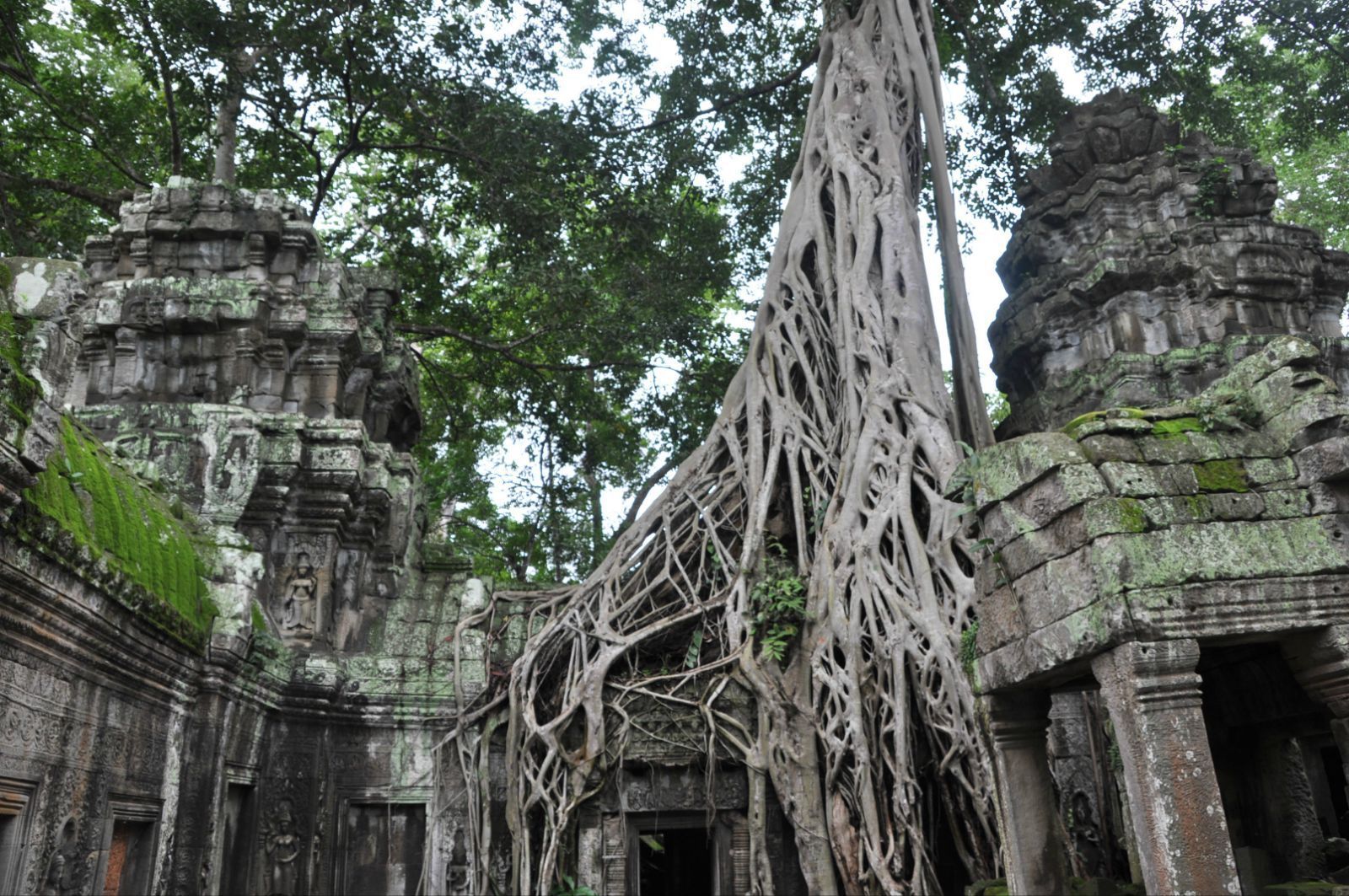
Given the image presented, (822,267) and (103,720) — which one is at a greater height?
(822,267)

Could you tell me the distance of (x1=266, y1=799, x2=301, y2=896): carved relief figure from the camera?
598 centimetres

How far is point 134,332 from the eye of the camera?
7.27 meters

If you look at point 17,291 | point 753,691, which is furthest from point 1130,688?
point 17,291

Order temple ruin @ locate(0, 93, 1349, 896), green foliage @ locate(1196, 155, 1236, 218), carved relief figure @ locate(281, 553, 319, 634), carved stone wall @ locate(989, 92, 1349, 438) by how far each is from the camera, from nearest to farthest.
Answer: temple ruin @ locate(0, 93, 1349, 896)
carved relief figure @ locate(281, 553, 319, 634)
carved stone wall @ locate(989, 92, 1349, 438)
green foliage @ locate(1196, 155, 1236, 218)

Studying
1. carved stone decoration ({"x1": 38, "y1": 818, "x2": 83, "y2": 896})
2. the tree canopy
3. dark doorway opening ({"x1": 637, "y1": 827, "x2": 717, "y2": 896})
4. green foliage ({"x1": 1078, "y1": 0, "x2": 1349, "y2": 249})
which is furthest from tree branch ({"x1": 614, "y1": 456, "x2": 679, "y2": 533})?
carved stone decoration ({"x1": 38, "y1": 818, "x2": 83, "y2": 896})

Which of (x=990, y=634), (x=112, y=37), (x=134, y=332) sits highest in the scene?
(x=112, y=37)

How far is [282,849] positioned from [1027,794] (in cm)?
437

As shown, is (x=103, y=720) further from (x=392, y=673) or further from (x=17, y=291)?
(x=392, y=673)

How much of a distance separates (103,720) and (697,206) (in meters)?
9.62

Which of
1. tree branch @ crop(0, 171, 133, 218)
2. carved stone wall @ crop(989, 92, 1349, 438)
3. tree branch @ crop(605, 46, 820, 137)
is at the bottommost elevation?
carved stone wall @ crop(989, 92, 1349, 438)

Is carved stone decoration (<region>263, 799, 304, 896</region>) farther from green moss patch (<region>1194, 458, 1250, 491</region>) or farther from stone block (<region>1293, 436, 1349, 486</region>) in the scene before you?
stone block (<region>1293, 436, 1349, 486</region>)

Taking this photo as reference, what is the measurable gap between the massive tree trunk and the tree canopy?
284 centimetres

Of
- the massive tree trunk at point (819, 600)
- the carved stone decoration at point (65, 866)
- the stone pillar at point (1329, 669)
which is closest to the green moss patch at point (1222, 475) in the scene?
the stone pillar at point (1329, 669)

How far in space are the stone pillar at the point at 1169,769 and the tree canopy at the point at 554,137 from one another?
7928mm
